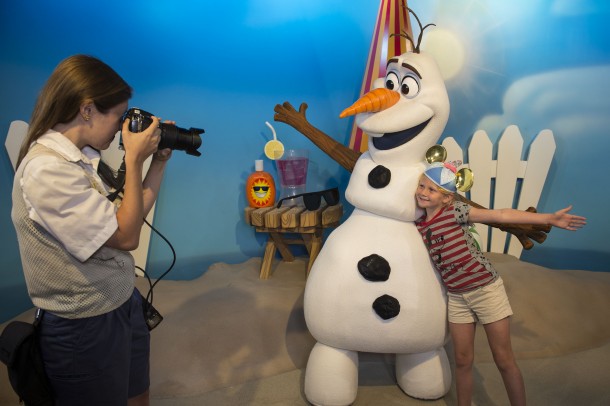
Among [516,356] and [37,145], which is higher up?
[37,145]

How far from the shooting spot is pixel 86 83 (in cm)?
106

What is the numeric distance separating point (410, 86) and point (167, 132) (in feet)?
2.88

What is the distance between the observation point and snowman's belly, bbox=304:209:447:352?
1608mm

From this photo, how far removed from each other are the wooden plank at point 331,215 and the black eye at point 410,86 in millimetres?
968

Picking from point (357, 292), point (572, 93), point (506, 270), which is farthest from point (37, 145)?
point (572, 93)

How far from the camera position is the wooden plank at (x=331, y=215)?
2.51 m

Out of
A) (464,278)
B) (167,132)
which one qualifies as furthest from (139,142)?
(464,278)

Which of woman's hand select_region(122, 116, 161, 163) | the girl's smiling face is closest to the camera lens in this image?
woman's hand select_region(122, 116, 161, 163)

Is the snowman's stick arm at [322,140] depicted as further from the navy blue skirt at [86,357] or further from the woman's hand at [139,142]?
the navy blue skirt at [86,357]

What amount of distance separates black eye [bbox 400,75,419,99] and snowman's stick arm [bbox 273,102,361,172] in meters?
0.39

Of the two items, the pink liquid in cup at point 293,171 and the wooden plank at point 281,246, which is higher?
the pink liquid in cup at point 293,171

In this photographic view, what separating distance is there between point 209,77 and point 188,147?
4.80 ft

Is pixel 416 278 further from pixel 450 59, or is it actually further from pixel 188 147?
pixel 450 59

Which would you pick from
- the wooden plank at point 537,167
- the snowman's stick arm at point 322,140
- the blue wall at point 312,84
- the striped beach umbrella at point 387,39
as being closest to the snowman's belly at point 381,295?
the snowman's stick arm at point 322,140
